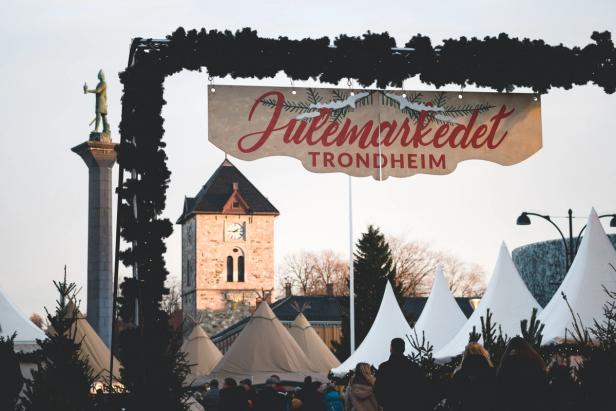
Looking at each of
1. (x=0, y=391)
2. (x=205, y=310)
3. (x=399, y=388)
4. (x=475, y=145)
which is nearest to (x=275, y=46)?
(x=475, y=145)

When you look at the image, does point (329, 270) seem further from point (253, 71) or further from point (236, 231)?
point (253, 71)

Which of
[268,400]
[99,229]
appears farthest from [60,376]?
[99,229]

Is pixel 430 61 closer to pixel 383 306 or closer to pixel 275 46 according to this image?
pixel 275 46

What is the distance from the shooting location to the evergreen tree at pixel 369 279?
57812 mm

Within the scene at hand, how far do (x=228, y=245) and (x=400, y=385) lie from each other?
106 meters

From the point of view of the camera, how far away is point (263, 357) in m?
31.6

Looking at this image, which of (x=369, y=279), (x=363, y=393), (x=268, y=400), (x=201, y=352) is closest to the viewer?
(x=363, y=393)

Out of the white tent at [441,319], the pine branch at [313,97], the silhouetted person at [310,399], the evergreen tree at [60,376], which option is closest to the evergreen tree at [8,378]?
the evergreen tree at [60,376]

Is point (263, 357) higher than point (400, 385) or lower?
higher

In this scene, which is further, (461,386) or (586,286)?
(586,286)

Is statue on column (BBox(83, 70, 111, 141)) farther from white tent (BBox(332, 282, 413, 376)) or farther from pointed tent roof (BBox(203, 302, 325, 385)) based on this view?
white tent (BBox(332, 282, 413, 376))

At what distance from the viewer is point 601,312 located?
17.4 metres

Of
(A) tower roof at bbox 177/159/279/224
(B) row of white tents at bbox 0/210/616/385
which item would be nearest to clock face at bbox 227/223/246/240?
(A) tower roof at bbox 177/159/279/224

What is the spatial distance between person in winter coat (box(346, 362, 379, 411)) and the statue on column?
35.9 m
